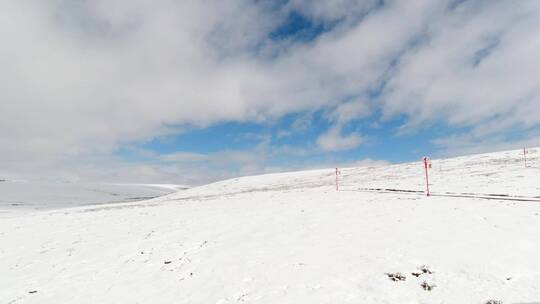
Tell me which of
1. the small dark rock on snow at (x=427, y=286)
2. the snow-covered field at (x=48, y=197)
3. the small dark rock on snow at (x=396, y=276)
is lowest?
the small dark rock on snow at (x=427, y=286)

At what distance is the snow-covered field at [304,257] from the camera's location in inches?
304

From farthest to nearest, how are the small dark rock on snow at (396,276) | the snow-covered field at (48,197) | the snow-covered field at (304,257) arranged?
1. the snow-covered field at (48,197)
2. the small dark rock on snow at (396,276)
3. the snow-covered field at (304,257)

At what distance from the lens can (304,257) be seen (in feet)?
33.0

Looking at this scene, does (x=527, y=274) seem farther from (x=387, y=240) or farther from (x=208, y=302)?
(x=208, y=302)

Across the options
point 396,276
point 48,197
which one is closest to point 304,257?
point 396,276

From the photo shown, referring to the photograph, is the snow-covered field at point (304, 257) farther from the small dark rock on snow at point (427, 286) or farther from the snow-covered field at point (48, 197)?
the snow-covered field at point (48, 197)

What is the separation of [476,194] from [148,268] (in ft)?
58.2

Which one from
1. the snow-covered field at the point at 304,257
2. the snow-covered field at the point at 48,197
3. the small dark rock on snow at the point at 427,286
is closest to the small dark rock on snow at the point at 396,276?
the snow-covered field at the point at 304,257

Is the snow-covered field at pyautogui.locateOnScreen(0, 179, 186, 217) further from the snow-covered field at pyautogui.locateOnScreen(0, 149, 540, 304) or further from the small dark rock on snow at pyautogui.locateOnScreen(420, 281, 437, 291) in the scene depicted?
the small dark rock on snow at pyautogui.locateOnScreen(420, 281, 437, 291)

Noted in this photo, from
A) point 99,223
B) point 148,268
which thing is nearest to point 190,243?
point 148,268

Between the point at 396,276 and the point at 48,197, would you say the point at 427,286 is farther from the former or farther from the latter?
→ the point at 48,197

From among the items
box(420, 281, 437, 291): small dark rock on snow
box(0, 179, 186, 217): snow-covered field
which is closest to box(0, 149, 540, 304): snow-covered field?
box(420, 281, 437, 291): small dark rock on snow

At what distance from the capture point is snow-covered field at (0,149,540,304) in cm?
773

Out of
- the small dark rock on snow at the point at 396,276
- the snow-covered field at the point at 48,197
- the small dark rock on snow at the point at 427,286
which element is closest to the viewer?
the small dark rock on snow at the point at 427,286
